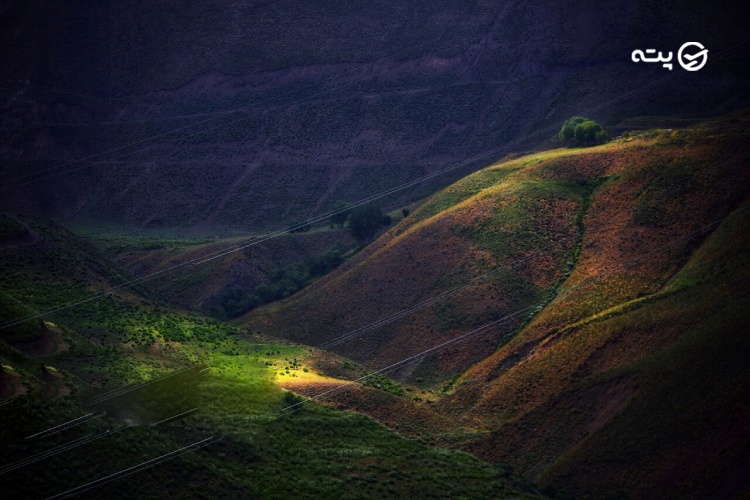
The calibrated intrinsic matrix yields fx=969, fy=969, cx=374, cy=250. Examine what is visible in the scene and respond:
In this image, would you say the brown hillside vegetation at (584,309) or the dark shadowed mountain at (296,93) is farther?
the dark shadowed mountain at (296,93)

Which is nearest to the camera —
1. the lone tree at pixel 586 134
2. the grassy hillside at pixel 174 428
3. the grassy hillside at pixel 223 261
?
the grassy hillside at pixel 174 428

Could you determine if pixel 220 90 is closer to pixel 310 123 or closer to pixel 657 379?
pixel 310 123

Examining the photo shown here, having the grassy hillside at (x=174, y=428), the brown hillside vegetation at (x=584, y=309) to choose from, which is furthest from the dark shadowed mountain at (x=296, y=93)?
the grassy hillside at (x=174, y=428)

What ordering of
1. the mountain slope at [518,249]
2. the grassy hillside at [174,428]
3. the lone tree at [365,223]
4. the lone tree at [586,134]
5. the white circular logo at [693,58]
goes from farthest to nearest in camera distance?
the white circular logo at [693,58] < the lone tree at [365,223] < the lone tree at [586,134] < the mountain slope at [518,249] < the grassy hillside at [174,428]

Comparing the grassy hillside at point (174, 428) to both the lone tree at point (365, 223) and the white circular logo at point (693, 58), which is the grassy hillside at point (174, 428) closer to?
the lone tree at point (365, 223)

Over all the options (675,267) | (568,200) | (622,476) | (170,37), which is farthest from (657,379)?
(170,37)

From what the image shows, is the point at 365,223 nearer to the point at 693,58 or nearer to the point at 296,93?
the point at 693,58

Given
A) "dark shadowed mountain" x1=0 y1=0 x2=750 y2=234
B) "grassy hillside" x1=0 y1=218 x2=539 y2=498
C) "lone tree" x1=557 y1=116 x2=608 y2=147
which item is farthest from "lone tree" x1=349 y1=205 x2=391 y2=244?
"grassy hillside" x1=0 y1=218 x2=539 y2=498
